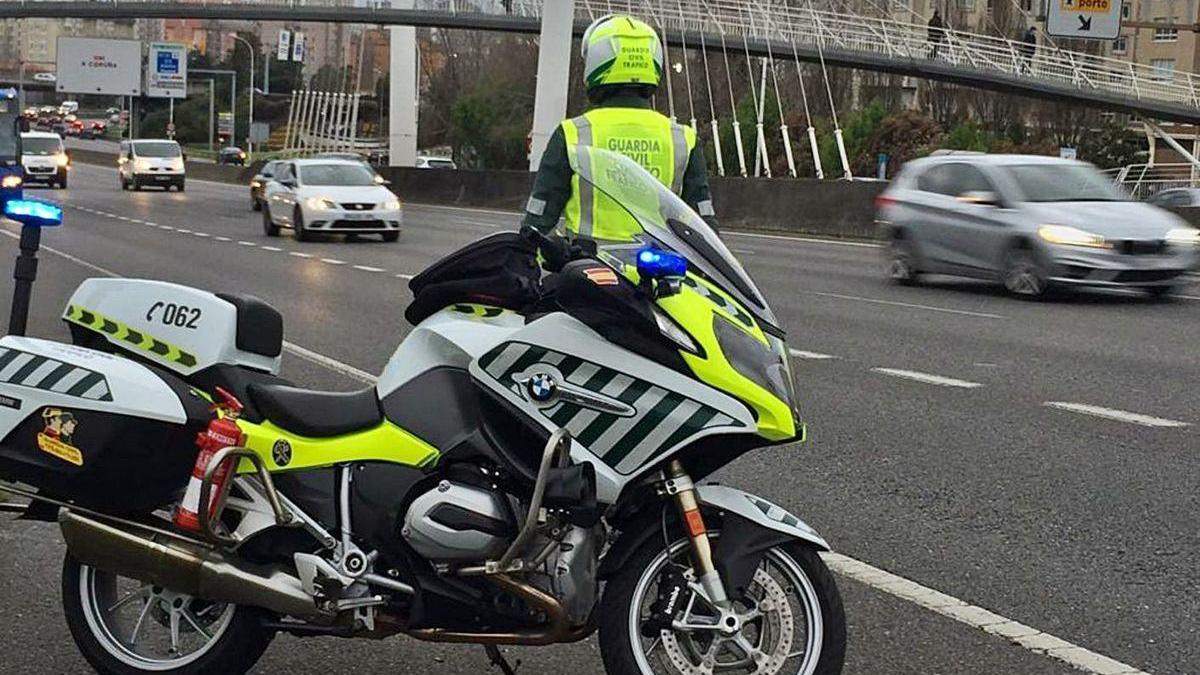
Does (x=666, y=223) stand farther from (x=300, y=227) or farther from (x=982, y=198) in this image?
(x=300, y=227)

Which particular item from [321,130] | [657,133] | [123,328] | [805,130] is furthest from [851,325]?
[321,130]

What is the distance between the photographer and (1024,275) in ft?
57.2

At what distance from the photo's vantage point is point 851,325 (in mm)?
14812

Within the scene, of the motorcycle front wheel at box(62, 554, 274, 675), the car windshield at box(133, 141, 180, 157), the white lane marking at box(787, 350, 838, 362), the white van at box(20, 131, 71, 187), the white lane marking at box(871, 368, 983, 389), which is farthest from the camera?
the car windshield at box(133, 141, 180, 157)

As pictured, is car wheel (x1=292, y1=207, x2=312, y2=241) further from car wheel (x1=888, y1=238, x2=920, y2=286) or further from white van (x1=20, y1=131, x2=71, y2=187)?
white van (x1=20, y1=131, x2=71, y2=187)

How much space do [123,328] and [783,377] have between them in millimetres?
1876

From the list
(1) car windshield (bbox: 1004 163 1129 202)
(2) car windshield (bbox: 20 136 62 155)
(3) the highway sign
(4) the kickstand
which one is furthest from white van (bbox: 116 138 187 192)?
(4) the kickstand

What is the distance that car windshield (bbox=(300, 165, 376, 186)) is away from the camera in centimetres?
2805

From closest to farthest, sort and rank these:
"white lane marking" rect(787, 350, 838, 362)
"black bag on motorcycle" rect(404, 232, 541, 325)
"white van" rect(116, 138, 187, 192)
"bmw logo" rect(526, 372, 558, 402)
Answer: "bmw logo" rect(526, 372, 558, 402)
"black bag on motorcycle" rect(404, 232, 541, 325)
"white lane marking" rect(787, 350, 838, 362)
"white van" rect(116, 138, 187, 192)

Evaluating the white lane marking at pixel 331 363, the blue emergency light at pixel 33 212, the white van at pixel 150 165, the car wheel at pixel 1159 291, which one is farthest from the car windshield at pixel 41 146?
the blue emergency light at pixel 33 212

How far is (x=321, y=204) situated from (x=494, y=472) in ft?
77.9

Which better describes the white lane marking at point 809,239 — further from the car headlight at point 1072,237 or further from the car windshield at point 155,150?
the car windshield at point 155,150

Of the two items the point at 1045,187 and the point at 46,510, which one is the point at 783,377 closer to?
the point at 46,510

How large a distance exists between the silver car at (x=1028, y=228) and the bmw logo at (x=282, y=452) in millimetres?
13723
